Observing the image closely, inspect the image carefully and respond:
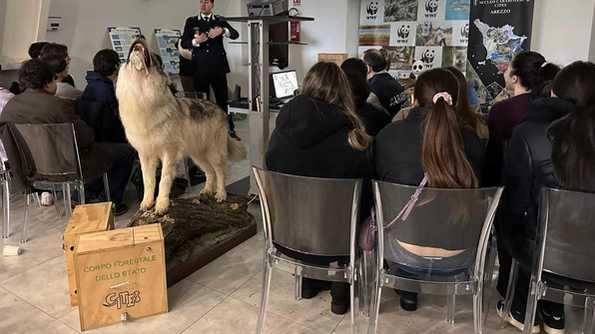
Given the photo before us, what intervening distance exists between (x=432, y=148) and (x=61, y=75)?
2.93 meters

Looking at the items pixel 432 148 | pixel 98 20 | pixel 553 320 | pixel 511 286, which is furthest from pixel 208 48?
pixel 553 320

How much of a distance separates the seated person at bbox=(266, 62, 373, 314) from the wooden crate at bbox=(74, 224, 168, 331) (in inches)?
26.2

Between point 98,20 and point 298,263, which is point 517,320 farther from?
point 98,20

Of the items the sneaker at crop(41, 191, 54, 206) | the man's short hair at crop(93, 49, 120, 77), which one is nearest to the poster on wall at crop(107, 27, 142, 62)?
the man's short hair at crop(93, 49, 120, 77)

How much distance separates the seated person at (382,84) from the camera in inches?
121

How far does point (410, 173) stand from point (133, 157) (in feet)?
7.91

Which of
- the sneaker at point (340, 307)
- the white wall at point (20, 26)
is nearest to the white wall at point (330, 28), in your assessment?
the white wall at point (20, 26)

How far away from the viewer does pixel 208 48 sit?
5.02 metres

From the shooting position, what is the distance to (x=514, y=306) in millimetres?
2109

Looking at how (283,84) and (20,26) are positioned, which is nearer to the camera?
(283,84)

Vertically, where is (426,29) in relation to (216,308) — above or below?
above

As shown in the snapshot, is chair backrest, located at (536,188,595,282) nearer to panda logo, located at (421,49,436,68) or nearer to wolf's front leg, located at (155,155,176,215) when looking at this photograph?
wolf's front leg, located at (155,155,176,215)

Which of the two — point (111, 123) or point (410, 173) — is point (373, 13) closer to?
point (111, 123)

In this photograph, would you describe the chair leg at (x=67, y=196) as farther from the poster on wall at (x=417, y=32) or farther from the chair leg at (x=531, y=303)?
the poster on wall at (x=417, y=32)
